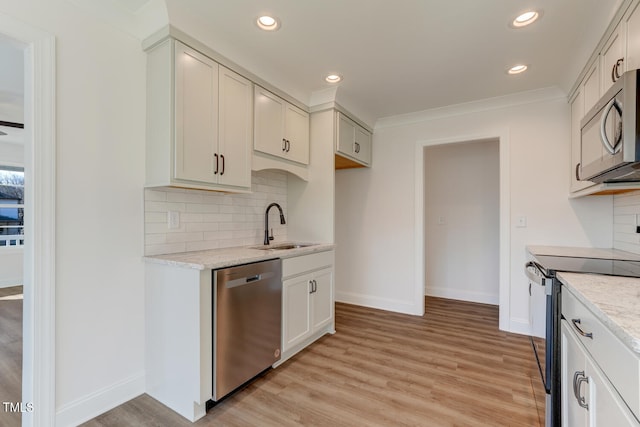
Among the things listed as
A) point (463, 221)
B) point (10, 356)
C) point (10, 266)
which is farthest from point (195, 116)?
point (10, 266)

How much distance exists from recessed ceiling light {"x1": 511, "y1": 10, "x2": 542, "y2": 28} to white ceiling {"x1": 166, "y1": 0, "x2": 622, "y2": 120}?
0.05 m

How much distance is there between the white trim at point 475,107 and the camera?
297cm

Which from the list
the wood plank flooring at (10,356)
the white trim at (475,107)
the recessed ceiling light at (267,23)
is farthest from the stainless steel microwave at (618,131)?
the wood plank flooring at (10,356)

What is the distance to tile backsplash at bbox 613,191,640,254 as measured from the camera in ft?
7.52

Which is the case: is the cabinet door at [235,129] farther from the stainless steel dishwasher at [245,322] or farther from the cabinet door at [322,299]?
the cabinet door at [322,299]

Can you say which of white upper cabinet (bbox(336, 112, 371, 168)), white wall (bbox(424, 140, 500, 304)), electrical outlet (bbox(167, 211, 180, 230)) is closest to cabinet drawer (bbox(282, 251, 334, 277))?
electrical outlet (bbox(167, 211, 180, 230))

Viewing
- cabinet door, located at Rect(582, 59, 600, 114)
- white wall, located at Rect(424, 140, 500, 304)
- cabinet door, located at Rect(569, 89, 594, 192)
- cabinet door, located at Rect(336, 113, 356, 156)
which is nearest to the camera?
cabinet door, located at Rect(582, 59, 600, 114)

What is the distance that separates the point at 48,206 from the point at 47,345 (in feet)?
2.41

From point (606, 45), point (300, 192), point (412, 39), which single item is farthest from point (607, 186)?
point (300, 192)

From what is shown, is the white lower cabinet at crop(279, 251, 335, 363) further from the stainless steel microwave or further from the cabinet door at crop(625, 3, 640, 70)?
the cabinet door at crop(625, 3, 640, 70)

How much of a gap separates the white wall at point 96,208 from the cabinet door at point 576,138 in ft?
11.0

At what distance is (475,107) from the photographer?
3303 mm

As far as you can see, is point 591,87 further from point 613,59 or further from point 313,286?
point 313,286

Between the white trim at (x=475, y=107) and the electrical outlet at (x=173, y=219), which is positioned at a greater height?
the white trim at (x=475, y=107)
